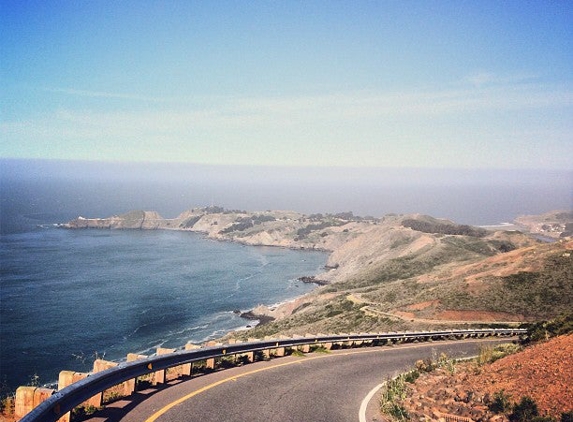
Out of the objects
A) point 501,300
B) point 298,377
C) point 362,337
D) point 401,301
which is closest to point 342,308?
point 401,301

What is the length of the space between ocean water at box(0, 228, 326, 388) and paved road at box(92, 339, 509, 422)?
109 ft

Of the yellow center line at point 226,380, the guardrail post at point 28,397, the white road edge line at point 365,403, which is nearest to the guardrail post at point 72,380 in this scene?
the guardrail post at point 28,397

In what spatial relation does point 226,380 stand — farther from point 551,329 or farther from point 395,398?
point 551,329

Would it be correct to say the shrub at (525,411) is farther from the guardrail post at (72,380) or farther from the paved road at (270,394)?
the guardrail post at (72,380)

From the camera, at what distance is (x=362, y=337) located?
19219mm

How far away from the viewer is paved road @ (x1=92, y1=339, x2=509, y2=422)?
300 inches

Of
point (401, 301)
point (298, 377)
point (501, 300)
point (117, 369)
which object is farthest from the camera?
point (401, 301)

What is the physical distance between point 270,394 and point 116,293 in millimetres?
90374

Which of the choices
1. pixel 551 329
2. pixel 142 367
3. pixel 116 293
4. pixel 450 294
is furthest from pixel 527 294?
pixel 116 293

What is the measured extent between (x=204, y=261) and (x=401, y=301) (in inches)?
3829

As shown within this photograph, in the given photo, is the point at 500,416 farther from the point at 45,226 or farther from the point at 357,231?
the point at 45,226

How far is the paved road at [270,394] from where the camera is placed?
7.61m

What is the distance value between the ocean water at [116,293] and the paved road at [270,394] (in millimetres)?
33334

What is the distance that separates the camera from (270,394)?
31.4 feet
